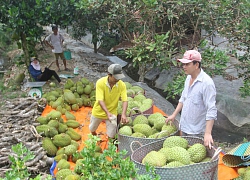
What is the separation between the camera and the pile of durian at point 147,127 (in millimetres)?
3442

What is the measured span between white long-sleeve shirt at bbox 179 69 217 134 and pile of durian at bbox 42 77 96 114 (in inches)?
109

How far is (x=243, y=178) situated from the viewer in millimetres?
3055

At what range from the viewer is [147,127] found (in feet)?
12.1

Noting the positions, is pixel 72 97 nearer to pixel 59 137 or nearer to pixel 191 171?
pixel 59 137

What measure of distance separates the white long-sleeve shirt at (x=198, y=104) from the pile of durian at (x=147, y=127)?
0.68 ft

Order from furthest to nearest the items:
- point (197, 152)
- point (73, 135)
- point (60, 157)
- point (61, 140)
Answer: point (73, 135)
point (61, 140)
point (60, 157)
point (197, 152)

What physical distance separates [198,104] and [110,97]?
1.40 meters

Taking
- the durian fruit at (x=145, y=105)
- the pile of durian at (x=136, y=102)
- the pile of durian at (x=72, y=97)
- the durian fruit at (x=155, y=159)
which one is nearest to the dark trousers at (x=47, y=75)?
the pile of durian at (x=72, y=97)

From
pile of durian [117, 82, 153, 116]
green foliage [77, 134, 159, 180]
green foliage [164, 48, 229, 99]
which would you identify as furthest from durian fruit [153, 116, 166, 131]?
green foliage [77, 134, 159, 180]

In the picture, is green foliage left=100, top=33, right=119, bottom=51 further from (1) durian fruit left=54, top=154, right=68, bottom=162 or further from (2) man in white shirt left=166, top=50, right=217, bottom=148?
(2) man in white shirt left=166, top=50, right=217, bottom=148

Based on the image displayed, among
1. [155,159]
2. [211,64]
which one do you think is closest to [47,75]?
[211,64]

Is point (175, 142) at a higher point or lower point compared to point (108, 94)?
lower

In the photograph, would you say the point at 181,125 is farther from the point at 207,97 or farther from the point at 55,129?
the point at 55,129

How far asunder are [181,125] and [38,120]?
100 inches
